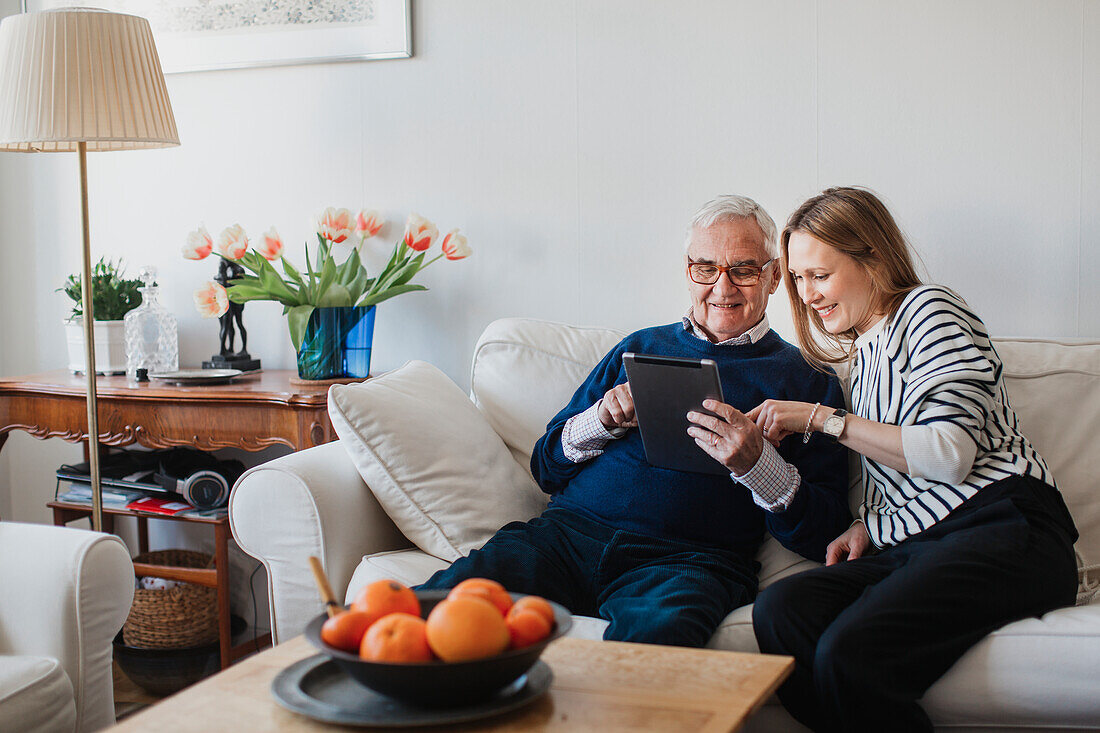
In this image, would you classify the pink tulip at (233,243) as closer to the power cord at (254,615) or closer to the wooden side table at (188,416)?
the wooden side table at (188,416)

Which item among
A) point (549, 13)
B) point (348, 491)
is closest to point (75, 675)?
point (348, 491)

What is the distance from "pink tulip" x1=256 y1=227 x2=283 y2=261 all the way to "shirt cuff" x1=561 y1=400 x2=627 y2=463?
979 mm

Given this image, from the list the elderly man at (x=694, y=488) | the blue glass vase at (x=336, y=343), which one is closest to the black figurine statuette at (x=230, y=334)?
the blue glass vase at (x=336, y=343)

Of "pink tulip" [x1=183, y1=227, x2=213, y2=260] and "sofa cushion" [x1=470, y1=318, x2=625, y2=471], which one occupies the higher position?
"pink tulip" [x1=183, y1=227, x2=213, y2=260]

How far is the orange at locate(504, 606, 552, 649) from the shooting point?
102cm

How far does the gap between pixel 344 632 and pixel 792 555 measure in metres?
1.12

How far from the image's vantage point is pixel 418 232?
8.08 ft

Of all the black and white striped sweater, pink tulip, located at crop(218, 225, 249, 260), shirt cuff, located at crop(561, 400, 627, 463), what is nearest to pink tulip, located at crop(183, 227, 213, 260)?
pink tulip, located at crop(218, 225, 249, 260)

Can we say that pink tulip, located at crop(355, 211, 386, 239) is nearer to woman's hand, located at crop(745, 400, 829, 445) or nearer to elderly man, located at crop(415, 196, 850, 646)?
elderly man, located at crop(415, 196, 850, 646)

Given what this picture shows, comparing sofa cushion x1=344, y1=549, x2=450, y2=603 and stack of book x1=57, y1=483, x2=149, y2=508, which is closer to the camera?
sofa cushion x1=344, y1=549, x2=450, y2=603

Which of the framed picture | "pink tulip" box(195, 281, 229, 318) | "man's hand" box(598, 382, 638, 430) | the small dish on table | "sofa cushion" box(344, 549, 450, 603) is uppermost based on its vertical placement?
the framed picture

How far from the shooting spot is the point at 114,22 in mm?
2193

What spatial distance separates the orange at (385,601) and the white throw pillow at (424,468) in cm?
81

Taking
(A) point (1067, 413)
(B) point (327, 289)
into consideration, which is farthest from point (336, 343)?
(A) point (1067, 413)
